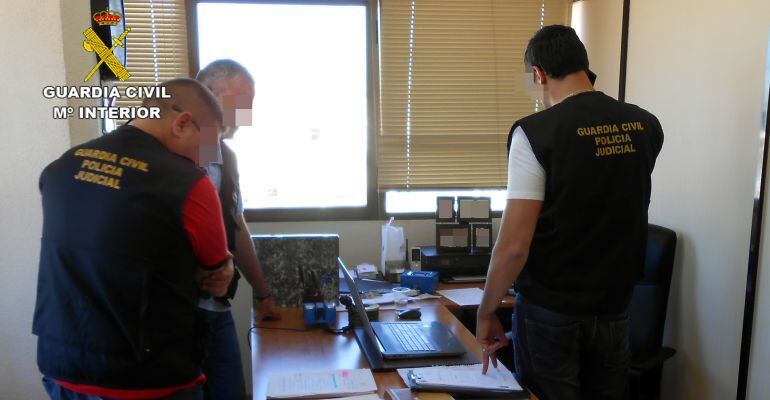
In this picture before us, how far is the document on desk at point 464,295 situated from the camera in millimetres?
2404

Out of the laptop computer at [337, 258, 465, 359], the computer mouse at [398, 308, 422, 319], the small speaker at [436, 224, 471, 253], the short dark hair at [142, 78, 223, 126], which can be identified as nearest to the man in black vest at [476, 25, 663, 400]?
the laptop computer at [337, 258, 465, 359]

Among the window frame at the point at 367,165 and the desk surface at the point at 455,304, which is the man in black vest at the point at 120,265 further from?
the window frame at the point at 367,165

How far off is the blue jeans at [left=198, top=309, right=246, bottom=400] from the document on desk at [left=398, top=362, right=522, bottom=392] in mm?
752

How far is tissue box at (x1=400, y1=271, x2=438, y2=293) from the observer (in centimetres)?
259

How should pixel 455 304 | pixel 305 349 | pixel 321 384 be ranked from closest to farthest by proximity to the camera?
pixel 321 384
pixel 305 349
pixel 455 304

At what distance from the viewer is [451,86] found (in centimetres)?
316

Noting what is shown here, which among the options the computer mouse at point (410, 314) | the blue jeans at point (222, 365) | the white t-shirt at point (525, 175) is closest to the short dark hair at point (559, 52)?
the white t-shirt at point (525, 175)

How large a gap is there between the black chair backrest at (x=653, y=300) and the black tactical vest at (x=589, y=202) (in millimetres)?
673

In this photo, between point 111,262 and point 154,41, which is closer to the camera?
point 111,262

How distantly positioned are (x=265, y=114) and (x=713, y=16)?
7.26ft

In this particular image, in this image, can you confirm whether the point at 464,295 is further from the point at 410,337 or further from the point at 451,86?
the point at 451,86

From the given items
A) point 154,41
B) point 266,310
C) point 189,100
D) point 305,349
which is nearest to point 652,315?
point 305,349

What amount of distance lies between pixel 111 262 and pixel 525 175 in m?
1.09

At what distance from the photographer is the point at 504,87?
3209 mm
